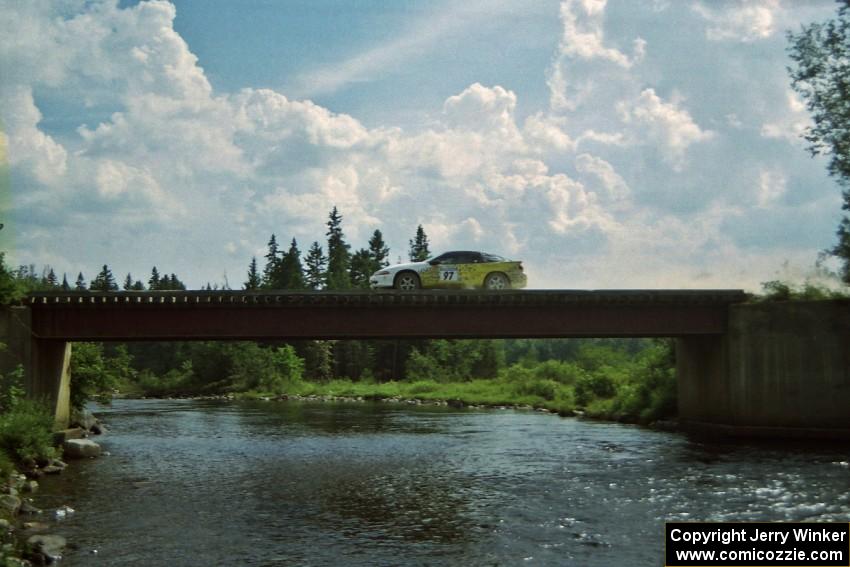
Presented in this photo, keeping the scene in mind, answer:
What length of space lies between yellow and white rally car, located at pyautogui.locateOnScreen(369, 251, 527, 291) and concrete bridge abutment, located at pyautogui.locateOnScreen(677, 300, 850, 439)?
10851mm

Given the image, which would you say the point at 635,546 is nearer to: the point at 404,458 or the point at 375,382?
the point at 404,458

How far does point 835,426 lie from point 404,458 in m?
19.0

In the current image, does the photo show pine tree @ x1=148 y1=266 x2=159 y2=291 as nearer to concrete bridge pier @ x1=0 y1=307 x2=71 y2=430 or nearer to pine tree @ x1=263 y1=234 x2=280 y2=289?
pine tree @ x1=263 y1=234 x2=280 y2=289

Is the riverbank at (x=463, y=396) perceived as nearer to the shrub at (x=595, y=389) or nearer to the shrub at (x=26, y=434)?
the shrub at (x=595, y=389)

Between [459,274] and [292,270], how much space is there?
82.2m

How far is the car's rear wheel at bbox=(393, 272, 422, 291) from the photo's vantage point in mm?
37656

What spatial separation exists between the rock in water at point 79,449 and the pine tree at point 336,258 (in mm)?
Answer: 78367

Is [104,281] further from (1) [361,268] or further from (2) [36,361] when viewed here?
(2) [36,361]

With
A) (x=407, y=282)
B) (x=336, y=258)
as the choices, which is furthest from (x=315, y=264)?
(x=407, y=282)

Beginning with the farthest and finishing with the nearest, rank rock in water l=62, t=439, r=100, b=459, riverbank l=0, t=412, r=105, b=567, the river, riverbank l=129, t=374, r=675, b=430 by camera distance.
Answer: riverbank l=129, t=374, r=675, b=430 → rock in water l=62, t=439, r=100, b=459 → the river → riverbank l=0, t=412, r=105, b=567

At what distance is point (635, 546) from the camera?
17438mm

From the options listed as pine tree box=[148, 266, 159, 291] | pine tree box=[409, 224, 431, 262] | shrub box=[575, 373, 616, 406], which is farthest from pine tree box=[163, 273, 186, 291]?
shrub box=[575, 373, 616, 406]

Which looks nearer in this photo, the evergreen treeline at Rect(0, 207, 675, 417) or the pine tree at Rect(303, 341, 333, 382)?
the evergreen treeline at Rect(0, 207, 675, 417)

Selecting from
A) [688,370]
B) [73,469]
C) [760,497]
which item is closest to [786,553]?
[760,497]
